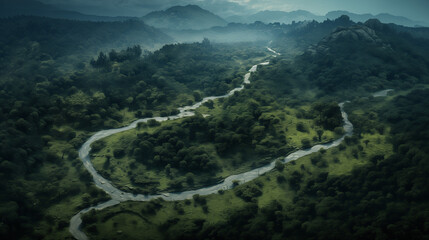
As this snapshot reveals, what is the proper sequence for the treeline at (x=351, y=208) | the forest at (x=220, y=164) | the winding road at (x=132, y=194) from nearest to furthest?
the treeline at (x=351, y=208), the forest at (x=220, y=164), the winding road at (x=132, y=194)

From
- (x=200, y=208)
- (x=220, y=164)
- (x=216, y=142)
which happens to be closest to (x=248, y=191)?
(x=200, y=208)

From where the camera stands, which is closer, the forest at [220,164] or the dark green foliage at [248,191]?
the forest at [220,164]

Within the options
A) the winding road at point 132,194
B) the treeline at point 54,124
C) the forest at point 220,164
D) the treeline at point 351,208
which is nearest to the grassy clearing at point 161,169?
the forest at point 220,164

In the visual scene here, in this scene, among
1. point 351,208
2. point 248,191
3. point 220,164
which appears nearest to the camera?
point 351,208

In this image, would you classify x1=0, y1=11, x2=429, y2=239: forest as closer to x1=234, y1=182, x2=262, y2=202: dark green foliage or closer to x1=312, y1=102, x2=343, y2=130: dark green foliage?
x1=234, y1=182, x2=262, y2=202: dark green foliage

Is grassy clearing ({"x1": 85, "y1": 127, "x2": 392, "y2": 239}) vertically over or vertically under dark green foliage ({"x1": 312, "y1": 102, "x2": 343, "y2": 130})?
under

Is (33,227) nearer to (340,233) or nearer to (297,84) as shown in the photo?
(340,233)

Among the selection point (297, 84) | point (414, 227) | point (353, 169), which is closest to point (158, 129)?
point (353, 169)

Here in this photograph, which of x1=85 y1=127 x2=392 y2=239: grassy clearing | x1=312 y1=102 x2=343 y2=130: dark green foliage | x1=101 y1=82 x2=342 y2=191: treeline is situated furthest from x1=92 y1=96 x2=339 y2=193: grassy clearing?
x1=85 y1=127 x2=392 y2=239: grassy clearing

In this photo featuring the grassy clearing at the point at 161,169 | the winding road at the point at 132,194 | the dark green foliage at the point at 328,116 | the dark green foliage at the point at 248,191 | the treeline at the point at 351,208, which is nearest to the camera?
the treeline at the point at 351,208

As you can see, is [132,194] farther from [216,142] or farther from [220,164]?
[216,142]

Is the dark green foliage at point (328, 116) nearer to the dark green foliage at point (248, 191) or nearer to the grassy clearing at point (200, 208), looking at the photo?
the grassy clearing at point (200, 208)
